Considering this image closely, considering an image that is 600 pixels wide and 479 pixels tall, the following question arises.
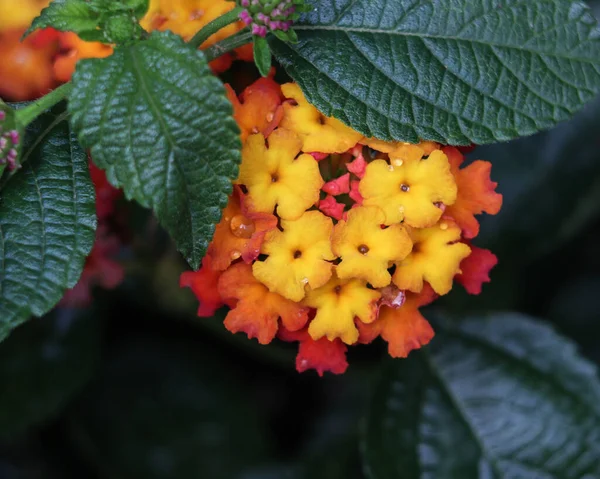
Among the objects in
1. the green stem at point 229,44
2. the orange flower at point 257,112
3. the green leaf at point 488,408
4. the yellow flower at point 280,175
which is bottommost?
the green leaf at point 488,408

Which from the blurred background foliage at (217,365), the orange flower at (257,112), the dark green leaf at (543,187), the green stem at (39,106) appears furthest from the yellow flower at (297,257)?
the dark green leaf at (543,187)

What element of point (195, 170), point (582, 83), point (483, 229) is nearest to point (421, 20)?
point (582, 83)

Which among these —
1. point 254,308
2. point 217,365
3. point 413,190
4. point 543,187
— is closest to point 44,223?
point 254,308

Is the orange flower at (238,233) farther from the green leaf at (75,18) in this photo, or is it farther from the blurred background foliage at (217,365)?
the blurred background foliage at (217,365)

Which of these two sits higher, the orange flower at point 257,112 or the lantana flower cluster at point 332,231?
the orange flower at point 257,112

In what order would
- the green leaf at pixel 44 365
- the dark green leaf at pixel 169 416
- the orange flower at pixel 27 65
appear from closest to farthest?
the orange flower at pixel 27 65
the green leaf at pixel 44 365
the dark green leaf at pixel 169 416

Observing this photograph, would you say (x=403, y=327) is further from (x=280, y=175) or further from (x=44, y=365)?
(x=44, y=365)
